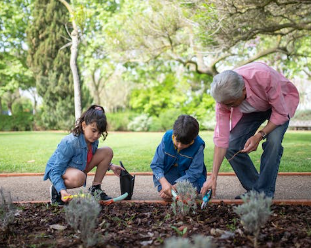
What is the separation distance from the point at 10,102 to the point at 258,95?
3284 centimetres

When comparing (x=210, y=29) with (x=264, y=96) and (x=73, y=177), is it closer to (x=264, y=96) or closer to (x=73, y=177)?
(x=264, y=96)

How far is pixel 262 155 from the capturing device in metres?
3.21

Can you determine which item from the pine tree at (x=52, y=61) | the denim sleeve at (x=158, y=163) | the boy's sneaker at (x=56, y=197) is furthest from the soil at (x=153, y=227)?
the pine tree at (x=52, y=61)

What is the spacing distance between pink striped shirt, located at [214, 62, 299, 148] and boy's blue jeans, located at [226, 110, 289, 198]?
165 mm

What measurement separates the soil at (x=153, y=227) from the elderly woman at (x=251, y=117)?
0.36 meters

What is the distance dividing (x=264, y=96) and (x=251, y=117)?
40cm

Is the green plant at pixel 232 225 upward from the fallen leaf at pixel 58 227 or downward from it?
downward

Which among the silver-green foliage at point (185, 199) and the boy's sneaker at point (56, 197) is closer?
the silver-green foliage at point (185, 199)

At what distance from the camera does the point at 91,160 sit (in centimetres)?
363

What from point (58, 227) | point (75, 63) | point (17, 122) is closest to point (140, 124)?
point (17, 122)

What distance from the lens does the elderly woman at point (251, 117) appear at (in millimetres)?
2799

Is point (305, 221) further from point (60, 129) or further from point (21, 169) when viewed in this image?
point (60, 129)

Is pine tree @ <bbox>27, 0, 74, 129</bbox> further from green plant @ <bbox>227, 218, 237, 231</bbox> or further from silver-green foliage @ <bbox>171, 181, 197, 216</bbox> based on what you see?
green plant @ <bbox>227, 218, 237, 231</bbox>

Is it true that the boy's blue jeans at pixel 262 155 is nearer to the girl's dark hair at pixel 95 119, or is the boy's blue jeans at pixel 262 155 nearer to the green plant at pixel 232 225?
the green plant at pixel 232 225
